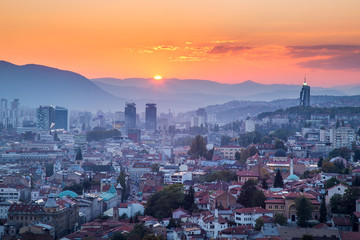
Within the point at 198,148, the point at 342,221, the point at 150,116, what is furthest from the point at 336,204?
the point at 150,116

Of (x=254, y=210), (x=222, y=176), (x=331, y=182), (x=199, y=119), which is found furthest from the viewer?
(x=199, y=119)

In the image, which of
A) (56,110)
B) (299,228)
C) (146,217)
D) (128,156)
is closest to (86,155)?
(128,156)

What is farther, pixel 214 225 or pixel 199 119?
pixel 199 119

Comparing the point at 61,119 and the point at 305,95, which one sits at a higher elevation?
the point at 305,95

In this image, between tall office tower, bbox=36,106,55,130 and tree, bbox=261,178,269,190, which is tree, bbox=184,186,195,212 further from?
tall office tower, bbox=36,106,55,130

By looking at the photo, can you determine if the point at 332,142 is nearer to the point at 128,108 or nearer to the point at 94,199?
the point at 94,199

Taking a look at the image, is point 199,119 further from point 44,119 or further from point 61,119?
point 44,119

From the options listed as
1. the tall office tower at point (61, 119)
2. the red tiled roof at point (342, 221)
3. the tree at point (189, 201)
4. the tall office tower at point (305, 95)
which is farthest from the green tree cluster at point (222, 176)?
the tall office tower at point (61, 119)

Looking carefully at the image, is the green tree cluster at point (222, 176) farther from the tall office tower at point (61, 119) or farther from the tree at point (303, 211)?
the tall office tower at point (61, 119)

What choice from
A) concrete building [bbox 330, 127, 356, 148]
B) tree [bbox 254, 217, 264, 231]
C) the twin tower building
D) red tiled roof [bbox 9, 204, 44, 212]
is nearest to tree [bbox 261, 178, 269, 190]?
tree [bbox 254, 217, 264, 231]

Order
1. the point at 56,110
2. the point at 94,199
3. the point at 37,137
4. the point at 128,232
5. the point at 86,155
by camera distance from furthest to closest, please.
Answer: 1. the point at 56,110
2. the point at 37,137
3. the point at 86,155
4. the point at 94,199
5. the point at 128,232
